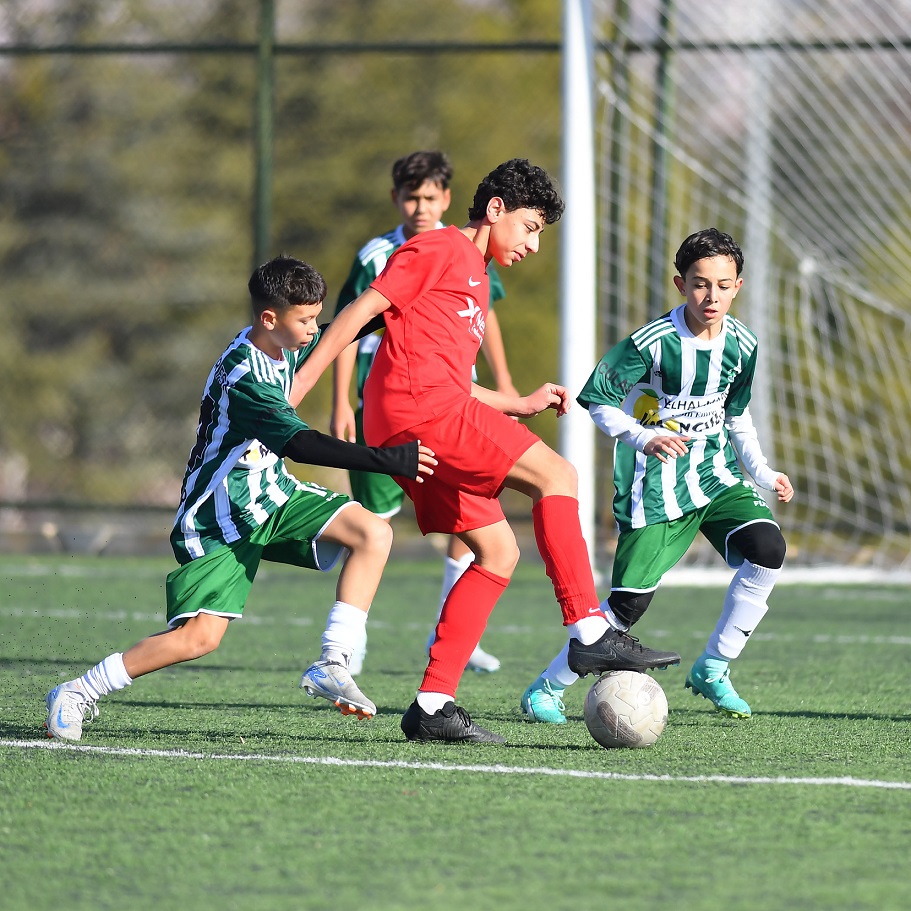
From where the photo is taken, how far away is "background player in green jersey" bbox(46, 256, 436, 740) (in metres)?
4.12

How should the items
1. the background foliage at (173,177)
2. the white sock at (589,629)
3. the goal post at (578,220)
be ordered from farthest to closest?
the background foliage at (173,177), the goal post at (578,220), the white sock at (589,629)

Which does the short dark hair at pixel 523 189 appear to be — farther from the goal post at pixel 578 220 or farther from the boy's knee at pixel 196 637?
the goal post at pixel 578 220

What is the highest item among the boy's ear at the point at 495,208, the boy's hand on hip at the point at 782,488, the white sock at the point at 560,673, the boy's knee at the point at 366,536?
the boy's ear at the point at 495,208

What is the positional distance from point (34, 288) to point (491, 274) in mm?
17864

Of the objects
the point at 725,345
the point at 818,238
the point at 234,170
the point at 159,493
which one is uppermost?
the point at 234,170

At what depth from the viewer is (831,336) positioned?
34.0 feet

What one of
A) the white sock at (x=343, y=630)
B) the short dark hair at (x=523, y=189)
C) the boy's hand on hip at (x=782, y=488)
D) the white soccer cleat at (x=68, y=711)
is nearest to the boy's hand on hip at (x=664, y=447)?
the boy's hand on hip at (x=782, y=488)

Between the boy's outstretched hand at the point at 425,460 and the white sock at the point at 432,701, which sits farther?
the white sock at the point at 432,701

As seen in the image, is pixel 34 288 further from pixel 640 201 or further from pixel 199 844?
pixel 199 844

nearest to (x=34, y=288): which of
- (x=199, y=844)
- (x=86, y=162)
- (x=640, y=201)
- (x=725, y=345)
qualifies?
(x=86, y=162)

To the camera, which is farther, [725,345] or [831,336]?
[831,336]

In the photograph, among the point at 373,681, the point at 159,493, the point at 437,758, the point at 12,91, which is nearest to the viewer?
the point at 437,758

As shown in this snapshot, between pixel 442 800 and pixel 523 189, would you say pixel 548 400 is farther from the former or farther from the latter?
pixel 442 800

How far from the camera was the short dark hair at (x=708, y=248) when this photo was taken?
4.70 m
